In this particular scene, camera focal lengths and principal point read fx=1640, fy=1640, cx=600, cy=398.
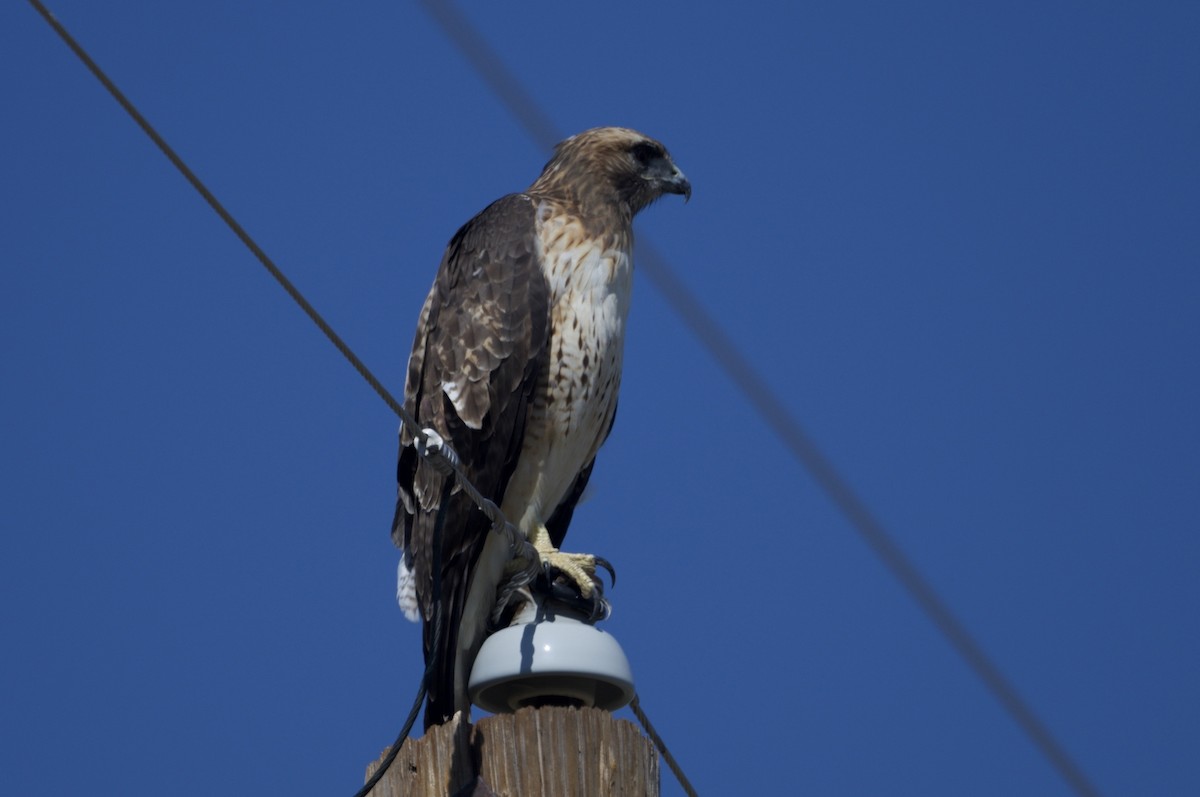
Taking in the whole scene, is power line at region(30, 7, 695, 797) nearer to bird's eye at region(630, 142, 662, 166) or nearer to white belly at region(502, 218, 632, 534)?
white belly at region(502, 218, 632, 534)

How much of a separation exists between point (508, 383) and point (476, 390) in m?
0.13

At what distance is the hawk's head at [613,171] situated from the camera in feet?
A: 21.4

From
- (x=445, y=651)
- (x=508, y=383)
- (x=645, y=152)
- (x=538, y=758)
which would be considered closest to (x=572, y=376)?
(x=508, y=383)

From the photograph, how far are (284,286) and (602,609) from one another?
1883 mm

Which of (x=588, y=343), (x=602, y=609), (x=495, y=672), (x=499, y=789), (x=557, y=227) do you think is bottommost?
(x=499, y=789)

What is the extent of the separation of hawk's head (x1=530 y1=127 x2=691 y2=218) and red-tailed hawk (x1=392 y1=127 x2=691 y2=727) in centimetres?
27

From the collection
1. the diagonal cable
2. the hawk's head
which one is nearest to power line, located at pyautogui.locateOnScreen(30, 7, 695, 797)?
the diagonal cable

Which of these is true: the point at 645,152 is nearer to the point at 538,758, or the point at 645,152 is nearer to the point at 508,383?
the point at 508,383

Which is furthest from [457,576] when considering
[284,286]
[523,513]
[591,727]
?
[284,286]

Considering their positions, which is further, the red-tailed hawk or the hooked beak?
the hooked beak

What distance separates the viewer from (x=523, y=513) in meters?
6.00

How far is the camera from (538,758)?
3641 mm

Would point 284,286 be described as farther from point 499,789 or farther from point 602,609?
point 602,609

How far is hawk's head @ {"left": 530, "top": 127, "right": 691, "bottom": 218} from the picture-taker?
21.4ft
